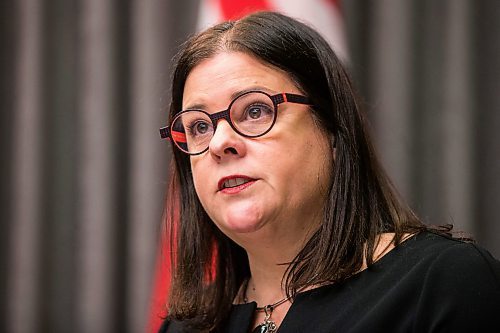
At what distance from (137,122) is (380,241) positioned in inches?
62.1

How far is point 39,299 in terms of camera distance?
2633 mm

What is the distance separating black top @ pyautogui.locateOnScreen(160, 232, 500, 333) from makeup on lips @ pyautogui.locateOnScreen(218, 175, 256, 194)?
211 millimetres

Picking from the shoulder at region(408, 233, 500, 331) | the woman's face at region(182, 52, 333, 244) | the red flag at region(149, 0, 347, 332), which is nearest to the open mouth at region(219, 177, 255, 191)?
the woman's face at region(182, 52, 333, 244)

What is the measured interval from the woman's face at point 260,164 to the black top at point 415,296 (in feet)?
0.48

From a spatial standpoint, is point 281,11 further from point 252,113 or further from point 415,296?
point 415,296

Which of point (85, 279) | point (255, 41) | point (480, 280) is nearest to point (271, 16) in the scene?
point (255, 41)

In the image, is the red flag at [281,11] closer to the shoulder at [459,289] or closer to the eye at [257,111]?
the eye at [257,111]

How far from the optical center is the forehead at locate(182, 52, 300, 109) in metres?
1.20

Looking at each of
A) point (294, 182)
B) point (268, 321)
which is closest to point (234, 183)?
point (294, 182)

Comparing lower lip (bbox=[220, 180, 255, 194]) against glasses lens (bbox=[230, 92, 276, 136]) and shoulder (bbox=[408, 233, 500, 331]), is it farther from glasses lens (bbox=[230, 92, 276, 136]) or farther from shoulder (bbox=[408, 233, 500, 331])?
shoulder (bbox=[408, 233, 500, 331])

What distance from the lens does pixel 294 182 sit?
3.89 feet

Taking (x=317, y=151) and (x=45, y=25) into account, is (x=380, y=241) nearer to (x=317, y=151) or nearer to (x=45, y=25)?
(x=317, y=151)

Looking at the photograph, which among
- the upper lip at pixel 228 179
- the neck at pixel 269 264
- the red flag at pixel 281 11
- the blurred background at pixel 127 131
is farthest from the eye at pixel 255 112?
the blurred background at pixel 127 131

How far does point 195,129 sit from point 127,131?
1.43m
